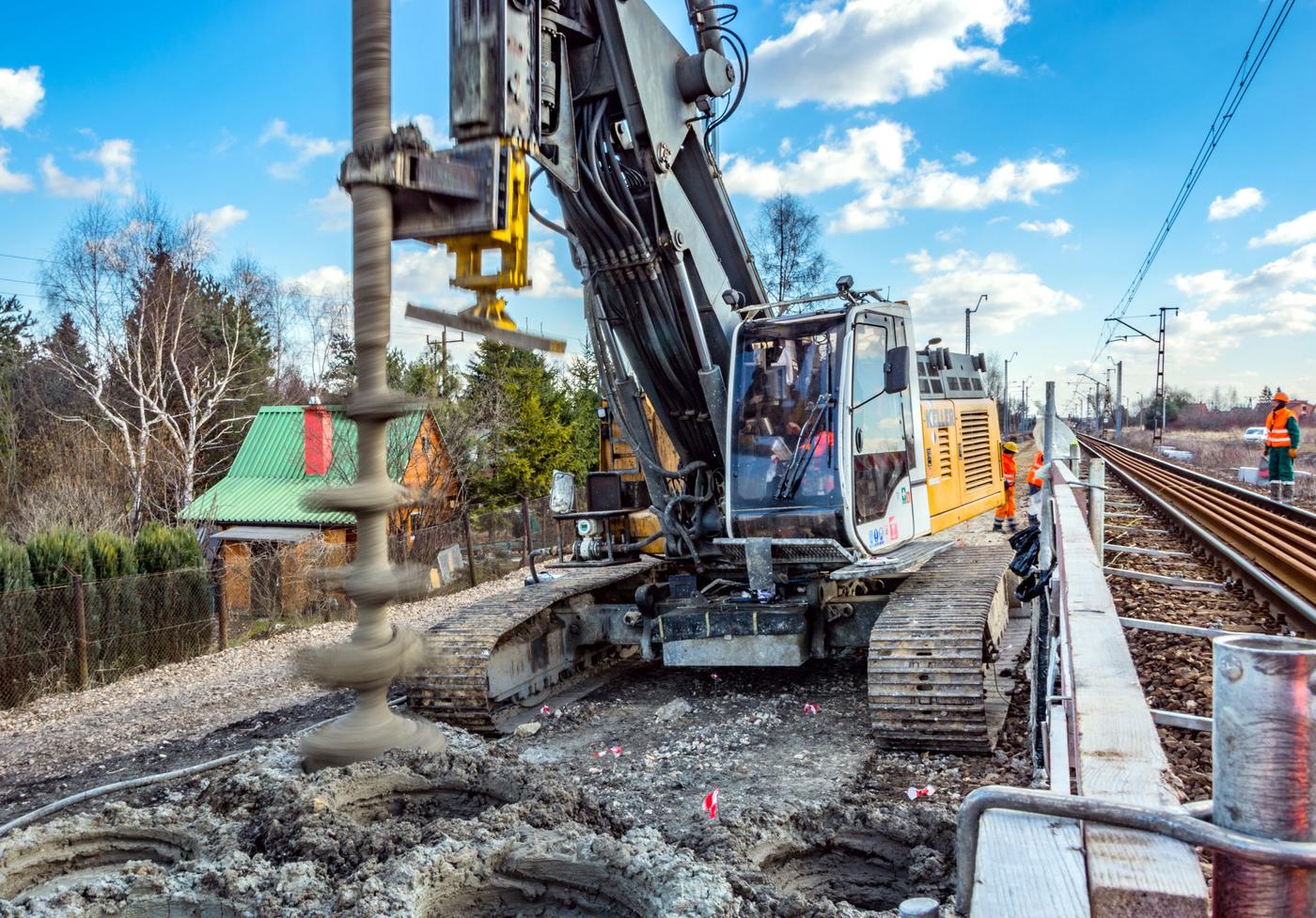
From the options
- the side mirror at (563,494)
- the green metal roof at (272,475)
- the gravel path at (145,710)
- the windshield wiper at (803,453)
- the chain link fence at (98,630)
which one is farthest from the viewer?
the green metal roof at (272,475)

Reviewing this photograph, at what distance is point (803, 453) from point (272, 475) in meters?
20.3

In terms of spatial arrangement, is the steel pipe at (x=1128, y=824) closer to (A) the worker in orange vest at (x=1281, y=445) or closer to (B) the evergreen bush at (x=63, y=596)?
(B) the evergreen bush at (x=63, y=596)

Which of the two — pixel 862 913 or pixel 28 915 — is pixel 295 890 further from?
pixel 862 913

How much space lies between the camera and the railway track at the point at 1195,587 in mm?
4516

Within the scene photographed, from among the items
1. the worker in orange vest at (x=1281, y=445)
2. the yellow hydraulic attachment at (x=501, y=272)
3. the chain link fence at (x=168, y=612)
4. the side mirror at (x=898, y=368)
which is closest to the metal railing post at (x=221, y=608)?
the chain link fence at (x=168, y=612)

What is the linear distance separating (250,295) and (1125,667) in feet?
110

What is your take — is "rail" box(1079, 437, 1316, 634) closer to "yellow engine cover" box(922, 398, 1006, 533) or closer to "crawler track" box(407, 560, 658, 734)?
"yellow engine cover" box(922, 398, 1006, 533)

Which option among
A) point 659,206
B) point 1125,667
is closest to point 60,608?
point 659,206

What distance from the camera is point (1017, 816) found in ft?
5.05

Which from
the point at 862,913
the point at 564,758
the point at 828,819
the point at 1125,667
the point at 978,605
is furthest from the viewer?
the point at 978,605

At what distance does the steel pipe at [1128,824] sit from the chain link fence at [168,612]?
535 centimetres

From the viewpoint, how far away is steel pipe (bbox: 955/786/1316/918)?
1.19 m

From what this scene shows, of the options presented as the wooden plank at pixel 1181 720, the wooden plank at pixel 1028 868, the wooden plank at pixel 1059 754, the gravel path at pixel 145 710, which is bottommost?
the gravel path at pixel 145 710

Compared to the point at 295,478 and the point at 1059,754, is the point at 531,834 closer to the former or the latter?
the point at 1059,754
